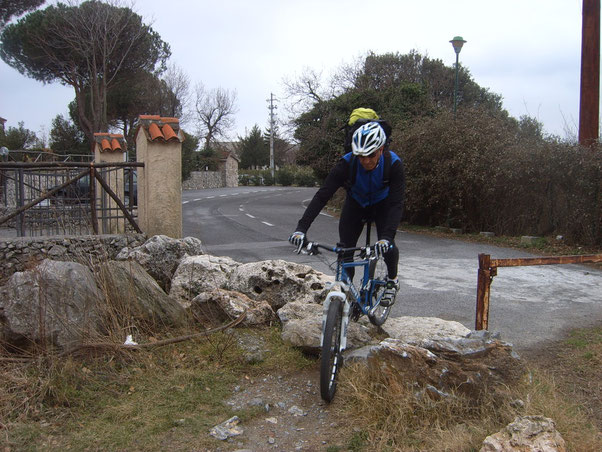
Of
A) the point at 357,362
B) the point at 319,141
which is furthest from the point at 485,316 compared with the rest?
the point at 319,141

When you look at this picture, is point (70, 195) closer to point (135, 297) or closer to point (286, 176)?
point (135, 297)

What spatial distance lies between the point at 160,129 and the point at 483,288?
6.70 meters

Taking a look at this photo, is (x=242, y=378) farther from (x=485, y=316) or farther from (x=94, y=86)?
(x=94, y=86)

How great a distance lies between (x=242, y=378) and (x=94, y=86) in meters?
34.3

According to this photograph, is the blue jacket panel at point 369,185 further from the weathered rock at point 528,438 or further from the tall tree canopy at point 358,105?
the tall tree canopy at point 358,105

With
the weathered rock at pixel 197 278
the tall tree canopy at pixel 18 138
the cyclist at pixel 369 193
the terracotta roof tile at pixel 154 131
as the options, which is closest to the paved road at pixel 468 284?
the cyclist at pixel 369 193

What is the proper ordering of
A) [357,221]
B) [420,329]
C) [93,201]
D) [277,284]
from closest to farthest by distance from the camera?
[357,221], [420,329], [277,284], [93,201]

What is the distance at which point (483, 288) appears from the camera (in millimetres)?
4469

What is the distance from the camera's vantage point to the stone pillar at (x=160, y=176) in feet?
30.9

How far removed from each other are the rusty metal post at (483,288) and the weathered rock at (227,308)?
1.96m

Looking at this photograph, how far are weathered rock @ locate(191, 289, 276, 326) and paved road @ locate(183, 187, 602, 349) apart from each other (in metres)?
0.92

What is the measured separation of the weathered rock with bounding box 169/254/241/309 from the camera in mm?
6043

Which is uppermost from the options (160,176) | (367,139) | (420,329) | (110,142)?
(110,142)


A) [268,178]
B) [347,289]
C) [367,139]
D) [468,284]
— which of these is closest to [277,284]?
[347,289]
